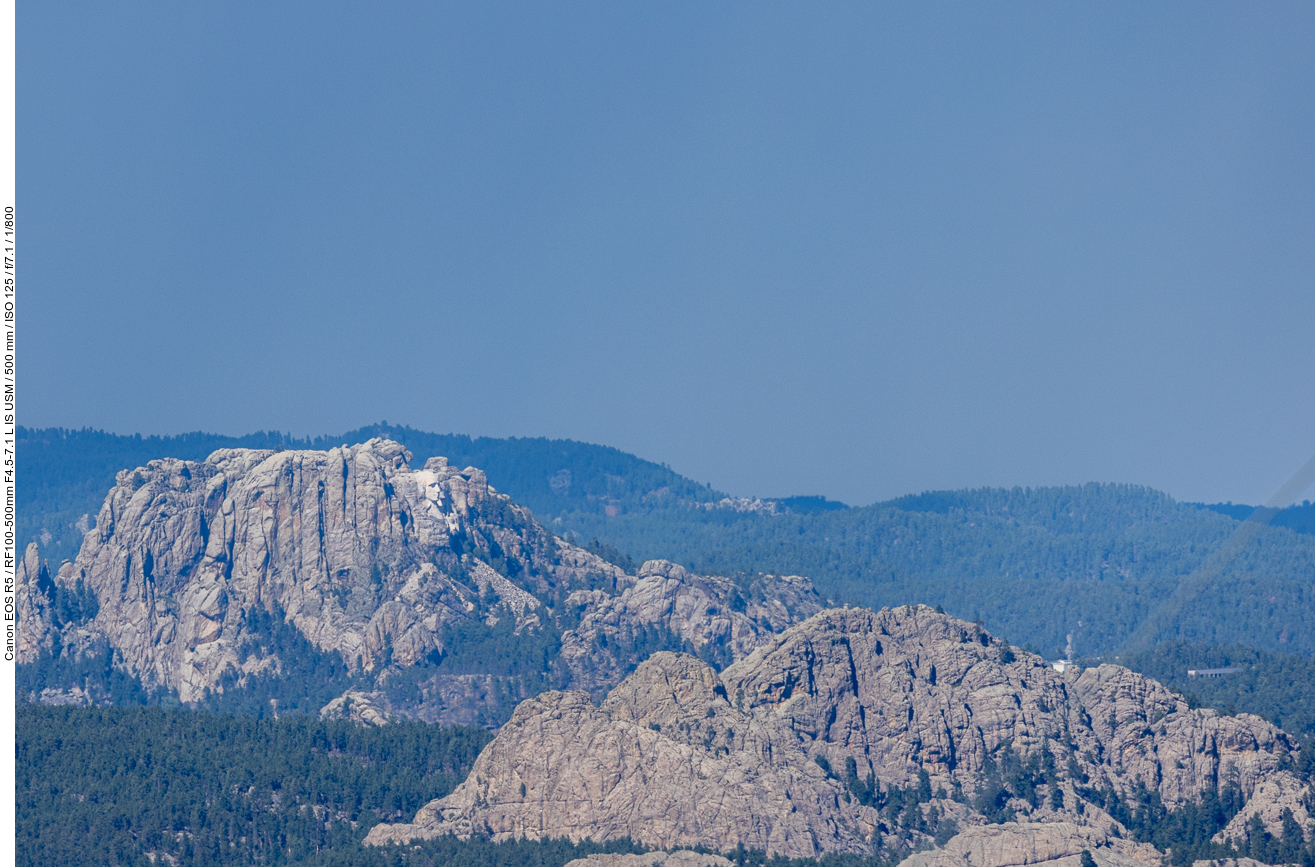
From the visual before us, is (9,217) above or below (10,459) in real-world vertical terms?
above

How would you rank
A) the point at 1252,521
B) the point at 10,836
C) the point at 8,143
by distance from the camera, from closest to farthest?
1. the point at 8,143
2. the point at 10,836
3. the point at 1252,521

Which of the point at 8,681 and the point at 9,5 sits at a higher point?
the point at 9,5

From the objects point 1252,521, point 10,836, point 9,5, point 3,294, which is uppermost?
point 9,5

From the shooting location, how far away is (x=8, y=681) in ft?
548

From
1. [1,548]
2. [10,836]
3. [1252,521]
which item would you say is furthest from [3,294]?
[1252,521]

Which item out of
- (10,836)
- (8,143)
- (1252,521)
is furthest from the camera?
(1252,521)

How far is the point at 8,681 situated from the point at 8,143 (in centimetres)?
3030

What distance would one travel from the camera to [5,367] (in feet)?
539

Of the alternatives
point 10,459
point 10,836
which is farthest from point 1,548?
point 10,836

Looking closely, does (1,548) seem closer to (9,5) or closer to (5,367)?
(5,367)

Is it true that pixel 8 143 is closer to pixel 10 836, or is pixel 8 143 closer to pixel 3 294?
pixel 3 294

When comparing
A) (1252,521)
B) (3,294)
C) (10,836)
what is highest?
(3,294)

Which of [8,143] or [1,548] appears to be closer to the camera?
[8,143]

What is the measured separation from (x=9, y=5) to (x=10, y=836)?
4763 cm
